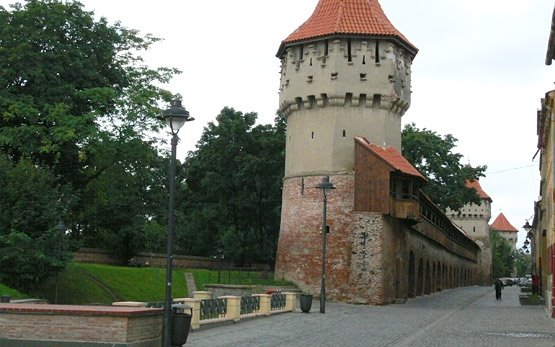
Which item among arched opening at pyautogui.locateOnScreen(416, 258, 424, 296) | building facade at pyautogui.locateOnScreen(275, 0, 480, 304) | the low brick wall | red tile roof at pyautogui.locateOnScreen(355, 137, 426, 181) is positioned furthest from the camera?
arched opening at pyautogui.locateOnScreen(416, 258, 424, 296)

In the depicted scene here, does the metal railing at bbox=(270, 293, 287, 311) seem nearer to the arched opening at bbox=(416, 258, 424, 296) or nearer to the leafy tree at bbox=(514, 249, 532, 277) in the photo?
the arched opening at bbox=(416, 258, 424, 296)

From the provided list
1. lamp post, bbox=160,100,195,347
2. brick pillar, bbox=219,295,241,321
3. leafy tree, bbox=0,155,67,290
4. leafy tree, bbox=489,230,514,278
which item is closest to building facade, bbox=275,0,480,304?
leafy tree, bbox=0,155,67,290

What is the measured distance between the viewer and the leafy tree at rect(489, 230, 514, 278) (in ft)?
417

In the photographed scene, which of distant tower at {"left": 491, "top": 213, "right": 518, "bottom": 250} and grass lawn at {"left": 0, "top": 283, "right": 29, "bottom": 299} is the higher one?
distant tower at {"left": 491, "top": 213, "right": 518, "bottom": 250}

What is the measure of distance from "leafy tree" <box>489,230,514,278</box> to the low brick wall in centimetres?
11501

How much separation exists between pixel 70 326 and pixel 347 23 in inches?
1166

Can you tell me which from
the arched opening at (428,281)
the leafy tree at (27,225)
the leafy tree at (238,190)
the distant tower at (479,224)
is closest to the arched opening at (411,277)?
the arched opening at (428,281)

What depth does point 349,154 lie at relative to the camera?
1612 inches

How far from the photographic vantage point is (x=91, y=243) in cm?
5016

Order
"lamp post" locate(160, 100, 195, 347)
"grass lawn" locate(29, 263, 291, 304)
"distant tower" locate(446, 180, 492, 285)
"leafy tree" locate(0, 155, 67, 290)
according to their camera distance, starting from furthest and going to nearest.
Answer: "distant tower" locate(446, 180, 492, 285), "grass lawn" locate(29, 263, 291, 304), "leafy tree" locate(0, 155, 67, 290), "lamp post" locate(160, 100, 195, 347)

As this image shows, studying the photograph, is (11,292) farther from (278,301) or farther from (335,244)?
(335,244)

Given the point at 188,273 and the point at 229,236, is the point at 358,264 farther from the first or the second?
the point at 229,236

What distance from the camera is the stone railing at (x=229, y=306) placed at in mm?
21016

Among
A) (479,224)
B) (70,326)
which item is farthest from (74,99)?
(479,224)
